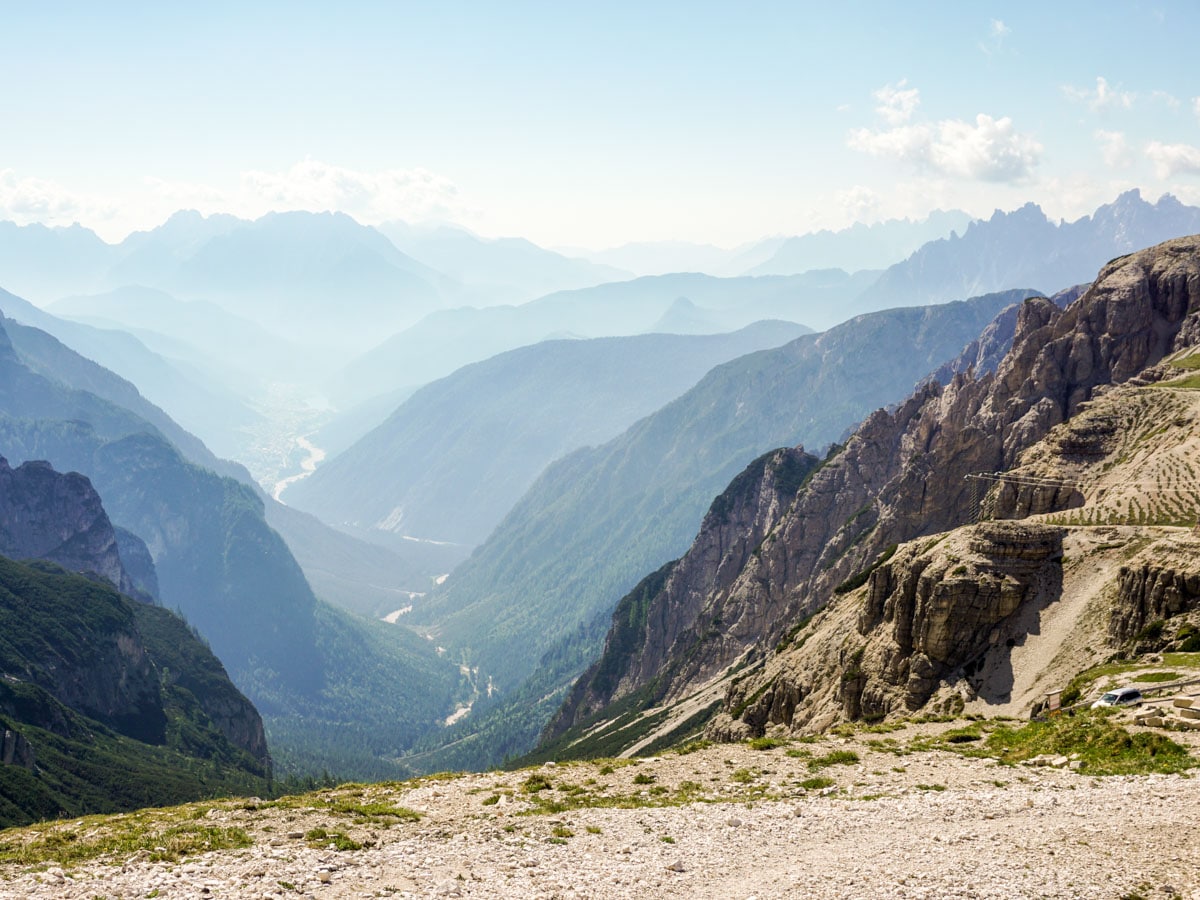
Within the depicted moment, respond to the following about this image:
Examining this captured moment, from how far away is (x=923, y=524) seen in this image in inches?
4879

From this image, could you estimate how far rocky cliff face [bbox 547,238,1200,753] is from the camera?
65.4 metres

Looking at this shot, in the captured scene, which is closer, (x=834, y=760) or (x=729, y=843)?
(x=729, y=843)

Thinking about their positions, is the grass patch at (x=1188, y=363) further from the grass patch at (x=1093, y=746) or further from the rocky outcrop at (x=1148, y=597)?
the grass patch at (x=1093, y=746)

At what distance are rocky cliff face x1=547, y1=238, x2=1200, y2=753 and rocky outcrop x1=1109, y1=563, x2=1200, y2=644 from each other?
269 inches

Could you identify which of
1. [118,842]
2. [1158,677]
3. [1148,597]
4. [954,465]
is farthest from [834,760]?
[954,465]

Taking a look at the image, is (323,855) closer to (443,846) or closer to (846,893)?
(443,846)

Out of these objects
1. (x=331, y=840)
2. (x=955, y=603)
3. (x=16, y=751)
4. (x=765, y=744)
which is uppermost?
(x=955, y=603)

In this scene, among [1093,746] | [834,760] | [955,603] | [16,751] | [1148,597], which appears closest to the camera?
[1093,746]

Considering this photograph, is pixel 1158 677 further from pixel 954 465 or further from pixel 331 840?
pixel 954 465

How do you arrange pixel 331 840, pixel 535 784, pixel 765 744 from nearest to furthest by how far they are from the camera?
pixel 331 840 < pixel 535 784 < pixel 765 744

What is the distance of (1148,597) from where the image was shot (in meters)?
53.7

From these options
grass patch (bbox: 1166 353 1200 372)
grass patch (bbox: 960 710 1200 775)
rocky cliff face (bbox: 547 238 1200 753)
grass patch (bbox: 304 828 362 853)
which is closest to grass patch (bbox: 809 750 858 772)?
grass patch (bbox: 960 710 1200 775)

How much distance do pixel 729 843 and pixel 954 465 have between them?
9841 centimetres

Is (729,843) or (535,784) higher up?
(729,843)
